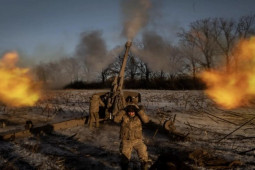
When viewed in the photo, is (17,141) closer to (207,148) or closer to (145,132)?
(145,132)

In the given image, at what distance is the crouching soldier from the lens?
5.06m

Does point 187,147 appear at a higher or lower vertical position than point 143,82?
lower

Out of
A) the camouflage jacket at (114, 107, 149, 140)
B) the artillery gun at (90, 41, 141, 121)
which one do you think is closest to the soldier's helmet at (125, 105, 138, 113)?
the camouflage jacket at (114, 107, 149, 140)

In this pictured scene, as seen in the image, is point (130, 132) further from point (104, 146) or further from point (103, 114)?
point (103, 114)

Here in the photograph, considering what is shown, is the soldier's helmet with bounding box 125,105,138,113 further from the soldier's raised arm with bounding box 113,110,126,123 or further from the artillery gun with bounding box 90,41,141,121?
the artillery gun with bounding box 90,41,141,121

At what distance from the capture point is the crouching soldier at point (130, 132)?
506 cm

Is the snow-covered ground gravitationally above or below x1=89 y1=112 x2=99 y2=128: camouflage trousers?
below

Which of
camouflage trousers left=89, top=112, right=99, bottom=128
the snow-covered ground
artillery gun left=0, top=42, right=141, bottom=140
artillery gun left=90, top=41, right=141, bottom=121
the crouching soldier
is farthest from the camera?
artillery gun left=90, top=41, right=141, bottom=121

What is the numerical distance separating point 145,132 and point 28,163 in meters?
5.13

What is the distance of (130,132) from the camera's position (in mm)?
5051

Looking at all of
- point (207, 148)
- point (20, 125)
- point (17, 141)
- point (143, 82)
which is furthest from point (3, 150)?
point (143, 82)

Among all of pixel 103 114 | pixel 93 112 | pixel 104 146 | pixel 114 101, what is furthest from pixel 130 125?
pixel 103 114

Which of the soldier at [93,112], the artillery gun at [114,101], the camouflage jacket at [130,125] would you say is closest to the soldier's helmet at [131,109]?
the camouflage jacket at [130,125]

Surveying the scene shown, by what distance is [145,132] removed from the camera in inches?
388
